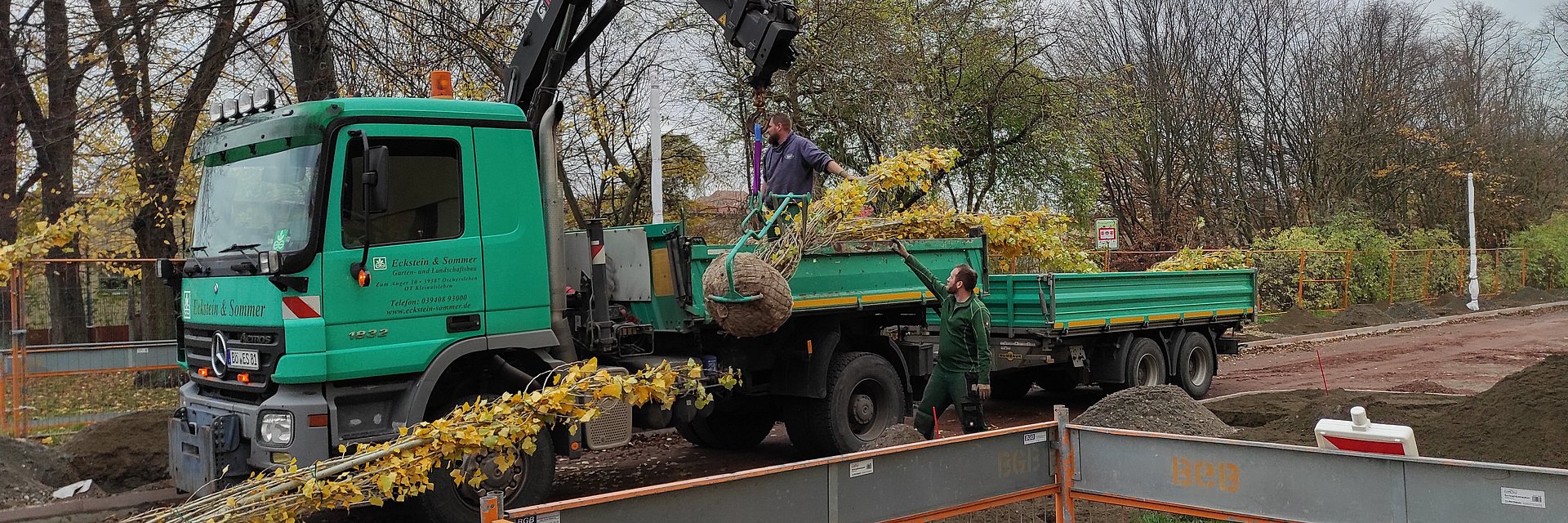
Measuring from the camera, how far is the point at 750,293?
278 inches

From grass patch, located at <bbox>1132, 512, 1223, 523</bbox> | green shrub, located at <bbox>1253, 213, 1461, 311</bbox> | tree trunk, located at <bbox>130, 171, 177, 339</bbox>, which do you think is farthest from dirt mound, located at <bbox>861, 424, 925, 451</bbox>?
green shrub, located at <bbox>1253, 213, 1461, 311</bbox>

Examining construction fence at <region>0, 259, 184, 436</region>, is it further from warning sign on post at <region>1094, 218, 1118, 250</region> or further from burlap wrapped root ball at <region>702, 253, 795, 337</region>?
warning sign on post at <region>1094, 218, 1118, 250</region>

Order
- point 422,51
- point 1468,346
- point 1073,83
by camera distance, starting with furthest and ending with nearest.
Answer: point 1073,83, point 1468,346, point 422,51

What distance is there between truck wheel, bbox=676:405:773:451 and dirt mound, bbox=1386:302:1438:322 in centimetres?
2012

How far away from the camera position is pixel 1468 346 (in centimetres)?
1920

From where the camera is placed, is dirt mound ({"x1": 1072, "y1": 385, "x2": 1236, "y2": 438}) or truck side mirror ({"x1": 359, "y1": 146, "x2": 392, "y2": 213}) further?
dirt mound ({"x1": 1072, "y1": 385, "x2": 1236, "y2": 438})

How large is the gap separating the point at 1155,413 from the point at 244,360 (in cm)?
640

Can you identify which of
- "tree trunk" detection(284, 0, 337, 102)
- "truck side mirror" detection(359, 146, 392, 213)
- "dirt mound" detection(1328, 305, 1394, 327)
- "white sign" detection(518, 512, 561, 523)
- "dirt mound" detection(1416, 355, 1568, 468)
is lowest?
"dirt mound" detection(1328, 305, 1394, 327)

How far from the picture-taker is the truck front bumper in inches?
226

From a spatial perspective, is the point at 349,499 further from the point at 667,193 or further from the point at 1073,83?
the point at 1073,83

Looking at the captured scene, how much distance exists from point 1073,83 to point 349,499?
64.0 ft

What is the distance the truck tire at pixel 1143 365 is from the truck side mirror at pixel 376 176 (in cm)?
844

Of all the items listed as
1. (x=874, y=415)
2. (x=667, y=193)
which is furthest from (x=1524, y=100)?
(x=874, y=415)

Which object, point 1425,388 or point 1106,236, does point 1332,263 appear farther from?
point 1425,388
